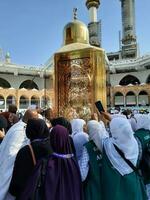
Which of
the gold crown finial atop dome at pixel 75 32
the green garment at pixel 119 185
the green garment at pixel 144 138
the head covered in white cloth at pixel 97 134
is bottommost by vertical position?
the green garment at pixel 119 185

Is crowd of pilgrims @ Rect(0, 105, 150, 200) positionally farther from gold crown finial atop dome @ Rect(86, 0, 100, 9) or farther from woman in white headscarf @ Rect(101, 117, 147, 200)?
gold crown finial atop dome @ Rect(86, 0, 100, 9)

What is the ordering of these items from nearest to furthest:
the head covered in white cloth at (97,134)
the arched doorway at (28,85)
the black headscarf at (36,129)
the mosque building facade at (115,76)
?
1. the black headscarf at (36,129)
2. the head covered in white cloth at (97,134)
3. the mosque building facade at (115,76)
4. the arched doorway at (28,85)

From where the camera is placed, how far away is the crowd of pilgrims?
2.04 meters

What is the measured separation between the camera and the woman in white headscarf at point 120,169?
7.11 feet

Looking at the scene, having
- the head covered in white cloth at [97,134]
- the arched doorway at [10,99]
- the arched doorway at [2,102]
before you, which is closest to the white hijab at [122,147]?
the head covered in white cloth at [97,134]

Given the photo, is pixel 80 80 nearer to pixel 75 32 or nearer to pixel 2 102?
pixel 75 32

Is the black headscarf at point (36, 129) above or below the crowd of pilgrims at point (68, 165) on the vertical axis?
above

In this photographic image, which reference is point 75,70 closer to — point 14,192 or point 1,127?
point 1,127

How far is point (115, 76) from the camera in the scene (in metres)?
39.2

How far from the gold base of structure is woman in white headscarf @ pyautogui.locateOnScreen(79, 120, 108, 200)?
2.73 m

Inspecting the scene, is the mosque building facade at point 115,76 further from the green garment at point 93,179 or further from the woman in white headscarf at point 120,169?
the woman in white headscarf at point 120,169

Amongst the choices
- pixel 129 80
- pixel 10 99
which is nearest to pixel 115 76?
pixel 129 80

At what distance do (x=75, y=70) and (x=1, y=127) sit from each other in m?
2.48

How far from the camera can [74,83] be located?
5.57 metres
